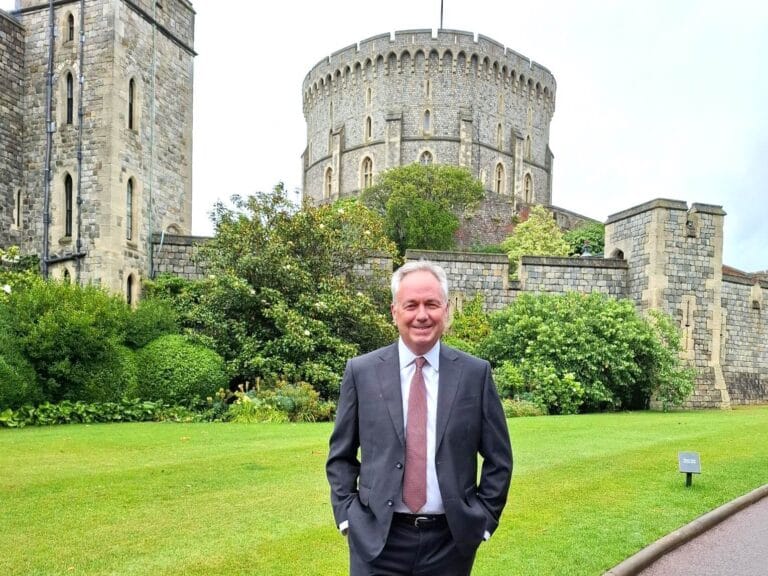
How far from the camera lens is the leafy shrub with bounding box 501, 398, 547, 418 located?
1684 centimetres

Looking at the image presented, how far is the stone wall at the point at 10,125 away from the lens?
19828mm

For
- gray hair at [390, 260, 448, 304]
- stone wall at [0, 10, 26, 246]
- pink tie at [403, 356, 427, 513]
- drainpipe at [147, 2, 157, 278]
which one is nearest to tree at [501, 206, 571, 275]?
drainpipe at [147, 2, 157, 278]

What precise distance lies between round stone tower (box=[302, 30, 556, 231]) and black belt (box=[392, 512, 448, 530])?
55.4 m

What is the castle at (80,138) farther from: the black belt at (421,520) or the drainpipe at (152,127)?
the black belt at (421,520)

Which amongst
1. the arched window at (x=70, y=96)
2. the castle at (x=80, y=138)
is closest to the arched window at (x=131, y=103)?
the castle at (x=80, y=138)

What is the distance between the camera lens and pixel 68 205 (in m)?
20.0

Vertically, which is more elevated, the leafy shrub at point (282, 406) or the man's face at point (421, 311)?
the man's face at point (421, 311)

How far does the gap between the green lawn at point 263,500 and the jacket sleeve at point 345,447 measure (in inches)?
A: 89.3

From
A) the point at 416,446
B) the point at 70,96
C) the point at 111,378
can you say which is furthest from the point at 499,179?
the point at 416,446

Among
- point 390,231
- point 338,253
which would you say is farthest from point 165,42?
point 390,231

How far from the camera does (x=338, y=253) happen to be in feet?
65.2

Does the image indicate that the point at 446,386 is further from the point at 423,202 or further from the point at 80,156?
the point at 423,202

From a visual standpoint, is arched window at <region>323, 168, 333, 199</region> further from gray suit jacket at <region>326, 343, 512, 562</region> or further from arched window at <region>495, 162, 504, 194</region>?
gray suit jacket at <region>326, 343, 512, 562</region>

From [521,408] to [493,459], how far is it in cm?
1398
